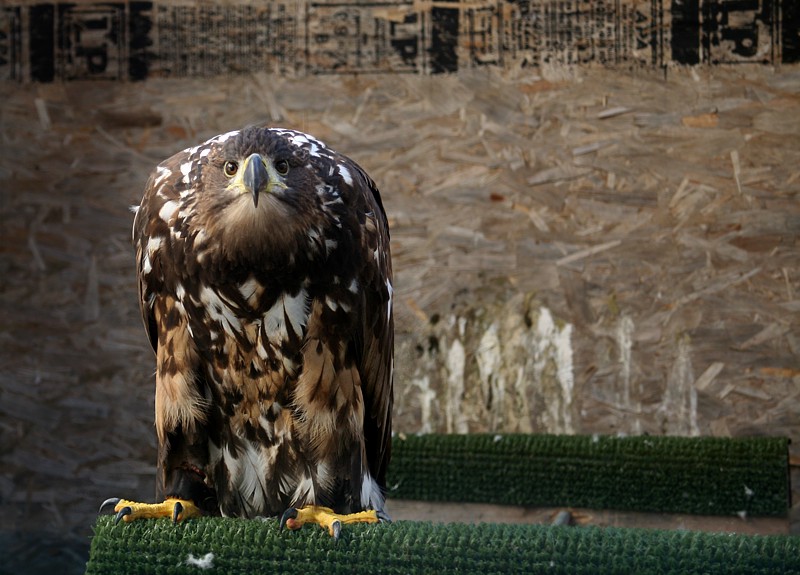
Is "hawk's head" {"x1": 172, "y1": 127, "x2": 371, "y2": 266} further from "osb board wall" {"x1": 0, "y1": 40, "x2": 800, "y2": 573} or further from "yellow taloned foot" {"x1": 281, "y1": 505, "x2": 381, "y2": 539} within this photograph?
"osb board wall" {"x1": 0, "y1": 40, "x2": 800, "y2": 573}

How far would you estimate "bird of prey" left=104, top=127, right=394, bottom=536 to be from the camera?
209cm

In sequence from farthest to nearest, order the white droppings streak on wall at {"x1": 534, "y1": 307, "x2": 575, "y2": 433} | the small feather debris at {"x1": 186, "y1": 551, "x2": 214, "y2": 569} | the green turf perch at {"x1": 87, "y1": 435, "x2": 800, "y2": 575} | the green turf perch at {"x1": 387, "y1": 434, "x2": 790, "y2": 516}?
1. the white droppings streak on wall at {"x1": 534, "y1": 307, "x2": 575, "y2": 433}
2. the green turf perch at {"x1": 387, "y1": 434, "x2": 790, "y2": 516}
3. the small feather debris at {"x1": 186, "y1": 551, "x2": 214, "y2": 569}
4. the green turf perch at {"x1": 87, "y1": 435, "x2": 800, "y2": 575}

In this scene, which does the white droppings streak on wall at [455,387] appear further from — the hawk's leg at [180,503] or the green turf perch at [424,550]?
the green turf perch at [424,550]

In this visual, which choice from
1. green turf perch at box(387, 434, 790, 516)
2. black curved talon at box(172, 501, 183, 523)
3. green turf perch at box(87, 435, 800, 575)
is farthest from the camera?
green turf perch at box(387, 434, 790, 516)

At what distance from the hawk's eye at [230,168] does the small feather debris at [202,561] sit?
77 centimetres

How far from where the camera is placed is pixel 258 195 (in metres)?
2.02

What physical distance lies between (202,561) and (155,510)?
0.27 meters

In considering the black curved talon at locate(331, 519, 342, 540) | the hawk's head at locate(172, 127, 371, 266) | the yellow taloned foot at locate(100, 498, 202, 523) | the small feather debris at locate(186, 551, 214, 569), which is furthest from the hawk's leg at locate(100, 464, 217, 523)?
the hawk's head at locate(172, 127, 371, 266)

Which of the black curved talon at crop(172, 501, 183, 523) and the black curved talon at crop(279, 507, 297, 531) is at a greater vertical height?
the black curved talon at crop(279, 507, 297, 531)

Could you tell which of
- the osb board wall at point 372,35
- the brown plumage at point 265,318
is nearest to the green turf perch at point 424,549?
the brown plumage at point 265,318

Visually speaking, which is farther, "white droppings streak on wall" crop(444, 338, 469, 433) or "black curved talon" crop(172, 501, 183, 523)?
"white droppings streak on wall" crop(444, 338, 469, 433)

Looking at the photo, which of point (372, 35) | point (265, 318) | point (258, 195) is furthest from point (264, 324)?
point (372, 35)

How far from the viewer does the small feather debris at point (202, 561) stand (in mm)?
1911

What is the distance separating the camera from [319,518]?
2.05m
